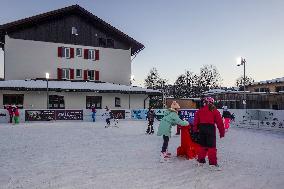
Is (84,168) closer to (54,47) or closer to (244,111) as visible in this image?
(244,111)

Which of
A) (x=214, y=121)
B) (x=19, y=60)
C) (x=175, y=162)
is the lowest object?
(x=175, y=162)

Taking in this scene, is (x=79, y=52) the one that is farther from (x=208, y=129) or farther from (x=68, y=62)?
(x=208, y=129)

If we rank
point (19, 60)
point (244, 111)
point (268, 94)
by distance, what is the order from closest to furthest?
point (244, 111)
point (19, 60)
point (268, 94)

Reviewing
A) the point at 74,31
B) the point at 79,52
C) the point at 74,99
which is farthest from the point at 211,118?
the point at 74,31

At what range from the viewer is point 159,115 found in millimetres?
30016

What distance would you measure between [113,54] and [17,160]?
27.9 meters

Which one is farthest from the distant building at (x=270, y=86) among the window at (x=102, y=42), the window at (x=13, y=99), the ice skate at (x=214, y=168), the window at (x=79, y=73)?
the ice skate at (x=214, y=168)

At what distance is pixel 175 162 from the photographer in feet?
26.2

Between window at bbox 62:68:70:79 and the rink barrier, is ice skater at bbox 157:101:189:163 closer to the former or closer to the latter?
the rink barrier

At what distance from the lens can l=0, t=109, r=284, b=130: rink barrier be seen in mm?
22266

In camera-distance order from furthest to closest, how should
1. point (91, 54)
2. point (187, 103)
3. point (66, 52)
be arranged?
point (187, 103)
point (91, 54)
point (66, 52)

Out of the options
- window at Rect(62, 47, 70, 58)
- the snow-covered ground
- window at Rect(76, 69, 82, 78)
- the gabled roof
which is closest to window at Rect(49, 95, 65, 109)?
window at Rect(76, 69, 82, 78)

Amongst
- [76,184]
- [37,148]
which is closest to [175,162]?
[76,184]

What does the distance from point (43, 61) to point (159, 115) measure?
42.4 feet
